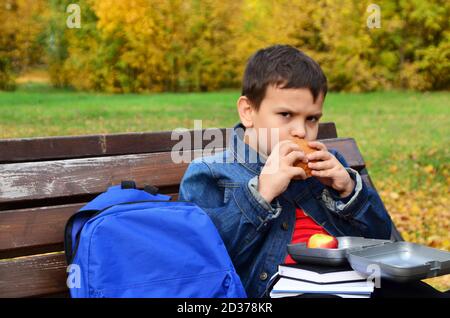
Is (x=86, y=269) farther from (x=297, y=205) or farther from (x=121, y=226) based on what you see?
(x=297, y=205)

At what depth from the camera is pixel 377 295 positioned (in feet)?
6.66

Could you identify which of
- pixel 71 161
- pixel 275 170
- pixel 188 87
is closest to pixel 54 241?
pixel 71 161

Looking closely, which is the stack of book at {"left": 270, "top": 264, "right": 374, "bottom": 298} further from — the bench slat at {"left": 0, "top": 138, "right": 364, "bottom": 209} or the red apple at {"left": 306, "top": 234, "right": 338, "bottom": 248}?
the bench slat at {"left": 0, "top": 138, "right": 364, "bottom": 209}

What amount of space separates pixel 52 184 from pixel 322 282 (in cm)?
106

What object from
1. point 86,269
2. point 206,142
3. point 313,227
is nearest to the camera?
point 86,269

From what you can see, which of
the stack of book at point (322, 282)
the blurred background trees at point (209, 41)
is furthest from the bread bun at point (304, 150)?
the blurred background trees at point (209, 41)

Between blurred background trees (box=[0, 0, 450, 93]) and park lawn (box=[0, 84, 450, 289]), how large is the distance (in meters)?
0.29

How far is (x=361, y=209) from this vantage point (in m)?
2.38

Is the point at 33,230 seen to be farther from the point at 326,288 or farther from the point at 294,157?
the point at 326,288

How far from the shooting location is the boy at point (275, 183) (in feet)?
7.31

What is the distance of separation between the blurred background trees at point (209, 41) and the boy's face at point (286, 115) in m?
4.68

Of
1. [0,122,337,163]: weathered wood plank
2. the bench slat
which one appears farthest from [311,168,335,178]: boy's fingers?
[0,122,337,163]: weathered wood plank

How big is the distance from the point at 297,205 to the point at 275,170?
0.83 feet

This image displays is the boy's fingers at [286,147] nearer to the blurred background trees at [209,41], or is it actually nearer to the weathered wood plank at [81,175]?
the weathered wood plank at [81,175]
